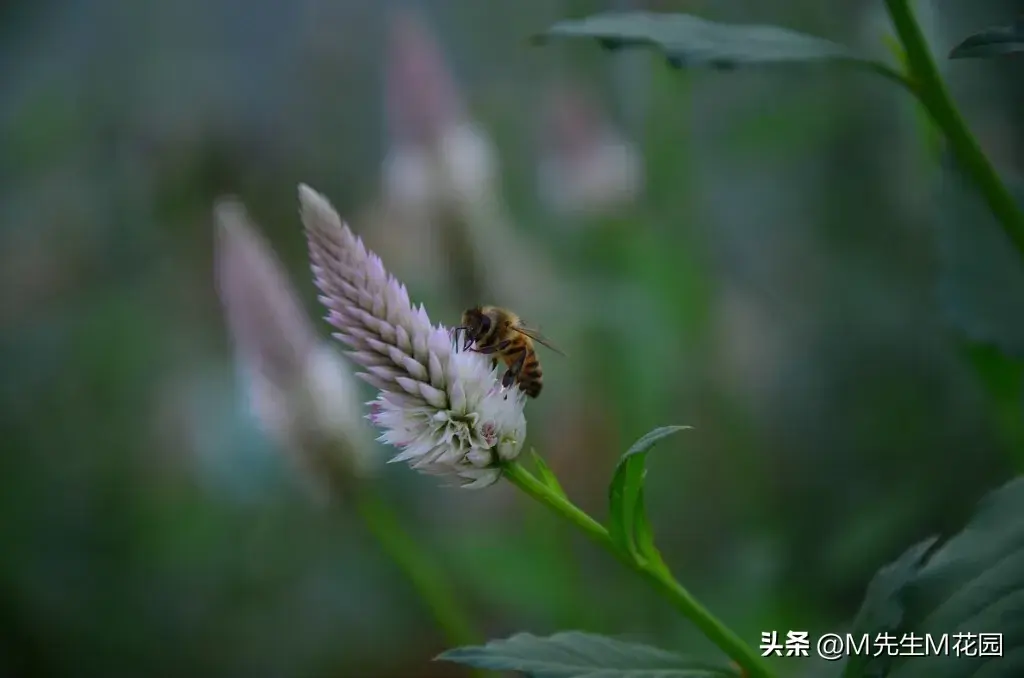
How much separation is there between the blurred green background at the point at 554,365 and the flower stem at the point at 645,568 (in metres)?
0.63

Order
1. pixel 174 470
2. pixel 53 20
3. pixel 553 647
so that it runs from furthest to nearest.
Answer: pixel 53 20 → pixel 174 470 → pixel 553 647

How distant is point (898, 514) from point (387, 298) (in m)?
0.93

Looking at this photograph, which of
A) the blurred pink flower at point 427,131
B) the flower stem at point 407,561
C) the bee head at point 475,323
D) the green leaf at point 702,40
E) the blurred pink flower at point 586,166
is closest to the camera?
the green leaf at point 702,40

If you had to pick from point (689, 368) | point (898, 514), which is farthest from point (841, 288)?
point (898, 514)

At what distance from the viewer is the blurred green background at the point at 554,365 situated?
1.28 m

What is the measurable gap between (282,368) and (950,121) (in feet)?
2.02

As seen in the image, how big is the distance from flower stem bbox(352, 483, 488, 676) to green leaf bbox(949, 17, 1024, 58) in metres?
0.61

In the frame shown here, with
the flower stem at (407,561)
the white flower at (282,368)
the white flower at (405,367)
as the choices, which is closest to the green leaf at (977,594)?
the white flower at (405,367)

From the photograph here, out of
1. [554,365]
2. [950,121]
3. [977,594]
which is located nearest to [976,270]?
[950,121]

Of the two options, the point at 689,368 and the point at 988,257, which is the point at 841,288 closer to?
the point at 689,368

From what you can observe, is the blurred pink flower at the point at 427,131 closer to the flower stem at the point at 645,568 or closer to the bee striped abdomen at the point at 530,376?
the bee striped abdomen at the point at 530,376

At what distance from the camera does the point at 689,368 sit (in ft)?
4.96

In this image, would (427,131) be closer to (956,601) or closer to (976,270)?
(976,270)

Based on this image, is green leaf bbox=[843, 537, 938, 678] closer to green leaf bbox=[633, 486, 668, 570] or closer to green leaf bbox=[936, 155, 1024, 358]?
green leaf bbox=[633, 486, 668, 570]
